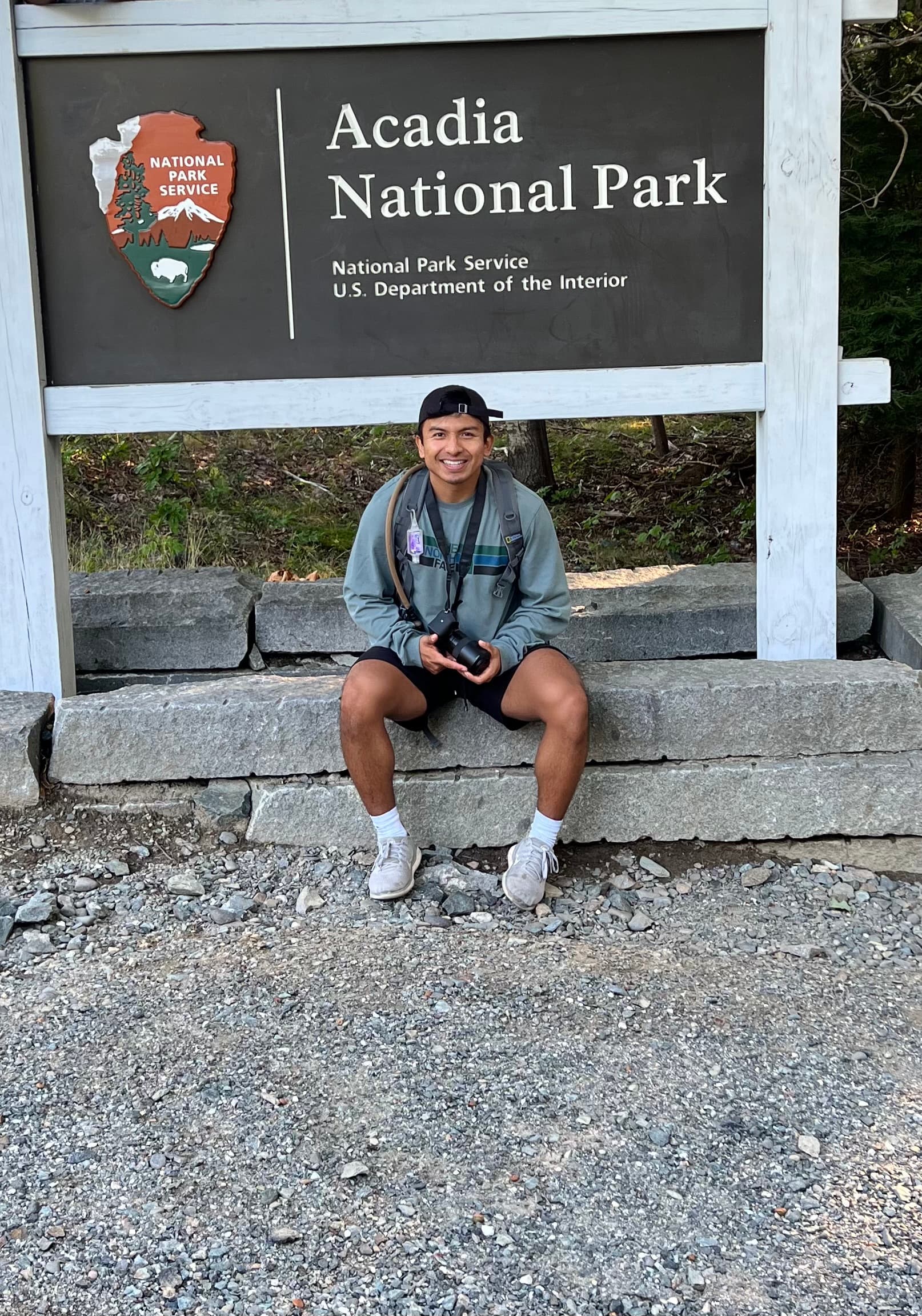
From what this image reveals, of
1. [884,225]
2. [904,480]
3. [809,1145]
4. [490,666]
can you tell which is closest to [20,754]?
[490,666]

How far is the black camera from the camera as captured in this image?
3.81 metres

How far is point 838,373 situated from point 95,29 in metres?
2.77

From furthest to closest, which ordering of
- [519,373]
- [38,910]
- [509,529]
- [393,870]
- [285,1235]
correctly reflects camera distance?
[519,373]
[509,529]
[393,870]
[38,910]
[285,1235]

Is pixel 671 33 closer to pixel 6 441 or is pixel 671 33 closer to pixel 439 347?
pixel 439 347

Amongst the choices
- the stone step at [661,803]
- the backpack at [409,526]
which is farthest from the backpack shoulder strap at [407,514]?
the stone step at [661,803]

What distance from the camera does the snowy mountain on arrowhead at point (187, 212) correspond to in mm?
4199

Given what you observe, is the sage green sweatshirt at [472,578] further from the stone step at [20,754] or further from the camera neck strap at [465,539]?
the stone step at [20,754]

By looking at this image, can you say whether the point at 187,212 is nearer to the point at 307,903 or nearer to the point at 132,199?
the point at 132,199

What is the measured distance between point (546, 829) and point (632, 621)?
4.69 feet

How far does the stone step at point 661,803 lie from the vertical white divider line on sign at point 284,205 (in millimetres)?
1624

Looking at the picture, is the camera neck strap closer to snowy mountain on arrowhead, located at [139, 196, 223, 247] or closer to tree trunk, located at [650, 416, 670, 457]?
snowy mountain on arrowhead, located at [139, 196, 223, 247]

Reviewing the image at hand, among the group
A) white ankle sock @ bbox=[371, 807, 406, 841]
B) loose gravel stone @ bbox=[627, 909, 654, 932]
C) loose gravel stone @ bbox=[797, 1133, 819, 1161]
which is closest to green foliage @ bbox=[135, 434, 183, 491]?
white ankle sock @ bbox=[371, 807, 406, 841]

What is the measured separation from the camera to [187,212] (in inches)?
166

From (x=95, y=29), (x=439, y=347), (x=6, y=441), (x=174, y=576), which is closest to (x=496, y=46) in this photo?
(x=439, y=347)
